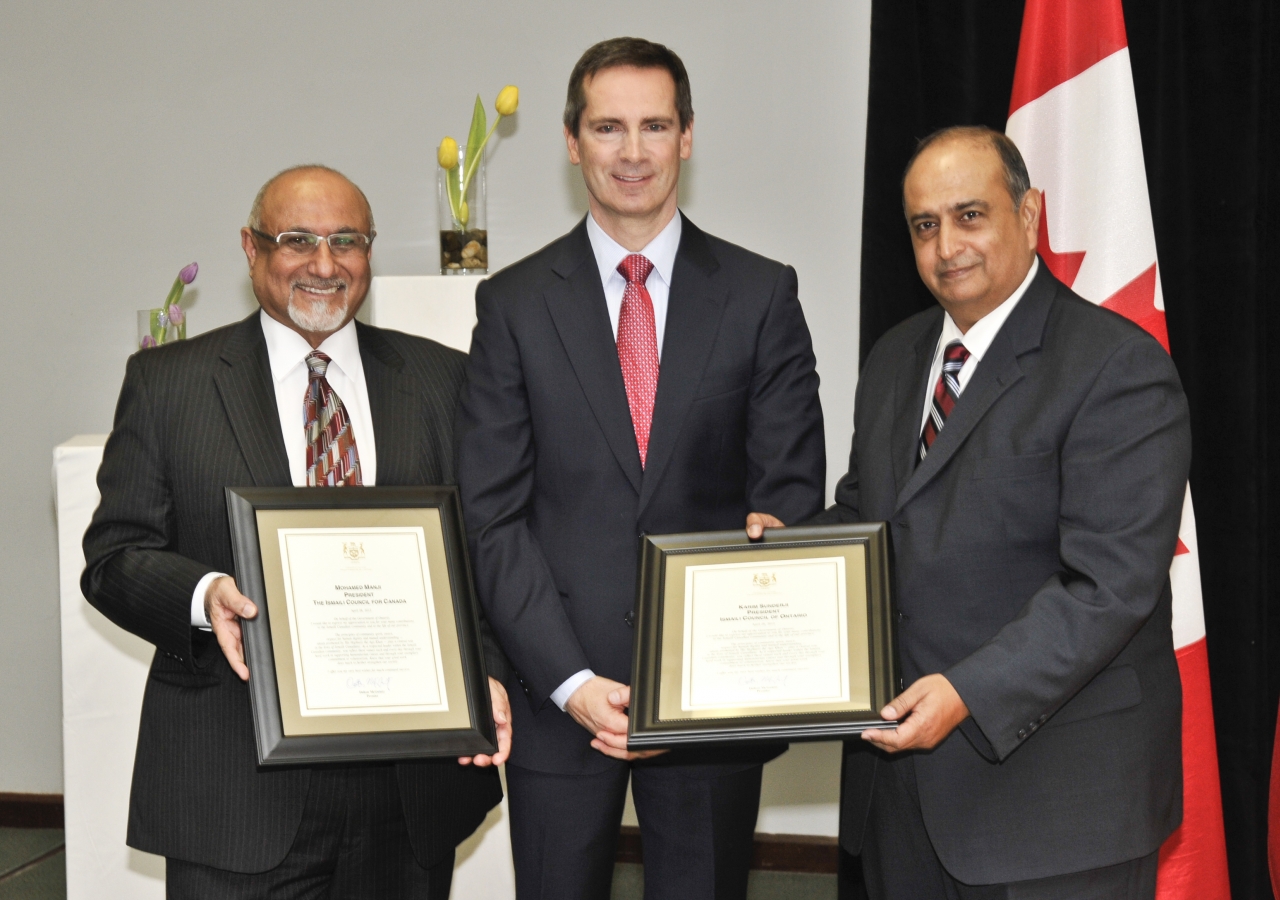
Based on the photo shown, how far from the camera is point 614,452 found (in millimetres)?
2178

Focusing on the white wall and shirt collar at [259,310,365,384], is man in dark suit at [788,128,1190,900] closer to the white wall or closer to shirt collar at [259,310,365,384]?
shirt collar at [259,310,365,384]

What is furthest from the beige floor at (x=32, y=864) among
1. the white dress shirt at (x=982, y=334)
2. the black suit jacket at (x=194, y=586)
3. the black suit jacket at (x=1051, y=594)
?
the white dress shirt at (x=982, y=334)

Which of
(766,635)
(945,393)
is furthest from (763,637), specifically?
(945,393)

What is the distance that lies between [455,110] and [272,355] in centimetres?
199

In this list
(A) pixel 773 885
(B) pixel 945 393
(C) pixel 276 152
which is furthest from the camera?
(C) pixel 276 152

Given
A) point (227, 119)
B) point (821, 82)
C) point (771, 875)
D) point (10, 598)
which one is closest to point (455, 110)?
point (227, 119)

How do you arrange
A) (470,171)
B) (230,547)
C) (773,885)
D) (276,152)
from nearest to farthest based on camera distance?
(230,547) → (470,171) → (773,885) → (276,152)

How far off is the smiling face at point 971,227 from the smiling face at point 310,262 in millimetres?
1111

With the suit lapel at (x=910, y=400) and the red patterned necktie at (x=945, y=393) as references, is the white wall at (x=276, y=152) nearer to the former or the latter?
the suit lapel at (x=910, y=400)

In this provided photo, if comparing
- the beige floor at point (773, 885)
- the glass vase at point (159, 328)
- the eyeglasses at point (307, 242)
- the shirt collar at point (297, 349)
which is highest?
the eyeglasses at point (307, 242)

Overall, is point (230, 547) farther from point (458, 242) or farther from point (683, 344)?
point (458, 242)

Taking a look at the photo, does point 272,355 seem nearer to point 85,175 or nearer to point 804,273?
point 804,273

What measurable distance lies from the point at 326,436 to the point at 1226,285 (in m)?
2.55

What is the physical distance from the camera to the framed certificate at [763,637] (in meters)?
1.90
